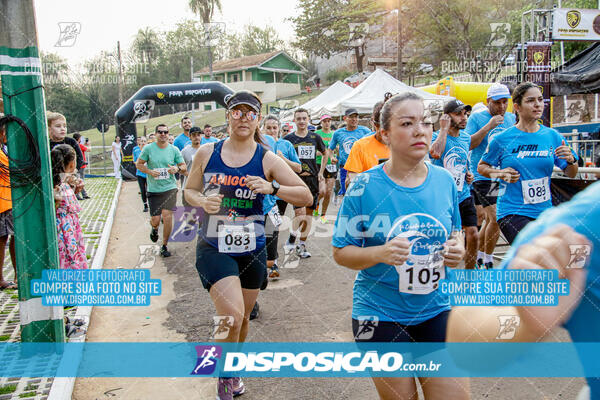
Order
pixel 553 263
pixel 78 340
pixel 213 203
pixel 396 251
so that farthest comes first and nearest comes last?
pixel 78 340, pixel 213 203, pixel 396 251, pixel 553 263

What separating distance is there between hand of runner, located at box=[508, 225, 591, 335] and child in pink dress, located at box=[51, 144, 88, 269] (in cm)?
450

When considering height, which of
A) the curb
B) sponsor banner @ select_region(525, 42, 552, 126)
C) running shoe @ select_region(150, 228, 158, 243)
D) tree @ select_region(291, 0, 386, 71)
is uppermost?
tree @ select_region(291, 0, 386, 71)

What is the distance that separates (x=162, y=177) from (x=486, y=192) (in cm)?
511

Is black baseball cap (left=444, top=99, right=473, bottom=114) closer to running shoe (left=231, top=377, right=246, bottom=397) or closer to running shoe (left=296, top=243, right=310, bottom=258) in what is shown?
running shoe (left=296, top=243, right=310, bottom=258)

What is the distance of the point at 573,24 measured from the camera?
12.1m

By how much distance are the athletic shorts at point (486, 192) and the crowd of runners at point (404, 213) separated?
1 centimetres

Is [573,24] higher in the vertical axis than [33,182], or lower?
higher

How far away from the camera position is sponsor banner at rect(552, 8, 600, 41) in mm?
11891

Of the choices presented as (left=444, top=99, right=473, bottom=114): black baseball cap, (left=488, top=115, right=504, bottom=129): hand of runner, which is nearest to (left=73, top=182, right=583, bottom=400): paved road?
(left=444, top=99, right=473, bottom=114): black baseball cap

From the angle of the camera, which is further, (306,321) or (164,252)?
(164,252)

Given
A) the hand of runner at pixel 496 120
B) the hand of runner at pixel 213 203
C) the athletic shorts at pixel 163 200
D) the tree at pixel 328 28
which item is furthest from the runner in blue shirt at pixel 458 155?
the tree at pixel 328 28

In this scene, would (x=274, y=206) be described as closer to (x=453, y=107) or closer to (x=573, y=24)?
(x=453, y=107)

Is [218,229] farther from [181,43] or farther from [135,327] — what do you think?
[181,43]

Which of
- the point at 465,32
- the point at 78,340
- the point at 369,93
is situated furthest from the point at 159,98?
the point at 465,32
